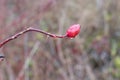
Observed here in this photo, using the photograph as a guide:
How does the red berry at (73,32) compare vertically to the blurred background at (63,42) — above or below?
below

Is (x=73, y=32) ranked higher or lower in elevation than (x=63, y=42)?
lower

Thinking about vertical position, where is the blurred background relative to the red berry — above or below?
above

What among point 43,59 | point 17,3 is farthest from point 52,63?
point 17,3

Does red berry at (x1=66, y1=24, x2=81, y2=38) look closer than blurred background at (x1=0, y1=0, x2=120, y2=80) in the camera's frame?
Yes

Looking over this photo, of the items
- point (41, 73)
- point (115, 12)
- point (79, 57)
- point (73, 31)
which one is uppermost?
point (115, 12)

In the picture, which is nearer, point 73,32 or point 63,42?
point 73,32

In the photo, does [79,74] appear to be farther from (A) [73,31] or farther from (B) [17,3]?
(A) [73,31]

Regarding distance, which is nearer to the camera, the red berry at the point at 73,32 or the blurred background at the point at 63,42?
the red berry at the point at 73,32

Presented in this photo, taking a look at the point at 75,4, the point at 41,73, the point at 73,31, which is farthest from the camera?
the point at 75,4
